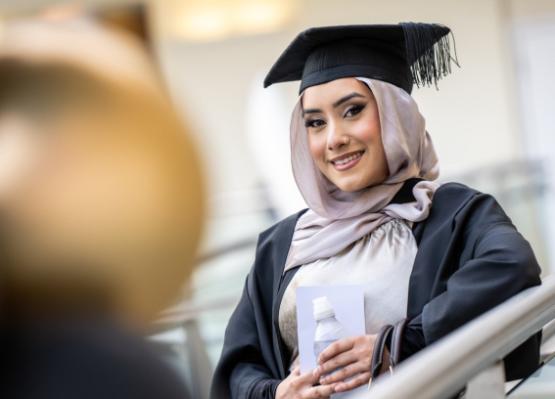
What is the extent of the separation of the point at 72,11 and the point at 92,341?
0.25ft

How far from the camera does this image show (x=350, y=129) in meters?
1.60

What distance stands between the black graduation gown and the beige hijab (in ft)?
0.08

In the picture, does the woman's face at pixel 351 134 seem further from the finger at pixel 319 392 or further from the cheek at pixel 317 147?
the finger at pixel 319 392

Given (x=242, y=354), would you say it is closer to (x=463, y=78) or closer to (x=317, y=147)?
(x=317, y=147)

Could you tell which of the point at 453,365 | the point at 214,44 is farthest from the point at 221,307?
the point at 214,44

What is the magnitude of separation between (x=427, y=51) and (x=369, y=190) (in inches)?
10.6

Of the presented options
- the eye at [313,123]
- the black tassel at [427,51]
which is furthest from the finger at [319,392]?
the black tassel at [427,51]

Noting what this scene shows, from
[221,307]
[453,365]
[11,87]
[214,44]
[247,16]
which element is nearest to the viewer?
[11,87]

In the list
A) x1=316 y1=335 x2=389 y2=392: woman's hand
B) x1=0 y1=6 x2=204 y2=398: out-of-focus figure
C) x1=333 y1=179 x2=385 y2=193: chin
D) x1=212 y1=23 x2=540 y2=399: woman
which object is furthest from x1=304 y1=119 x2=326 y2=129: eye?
x1=0 y1=6 x2=204 y2=398: out-of-focus figure

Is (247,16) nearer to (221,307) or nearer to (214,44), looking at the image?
(214,44)

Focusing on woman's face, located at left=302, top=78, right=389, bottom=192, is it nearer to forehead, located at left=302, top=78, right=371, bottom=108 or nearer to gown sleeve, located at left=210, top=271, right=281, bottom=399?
forehead, located at left=302, top=78, right=371, bottom=108

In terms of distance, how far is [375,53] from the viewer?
1.62 metres

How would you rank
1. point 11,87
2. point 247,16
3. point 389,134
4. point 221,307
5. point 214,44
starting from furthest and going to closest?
point 214,44 → point 247,16 → point 221,307 → point 389,134 → point 11,87

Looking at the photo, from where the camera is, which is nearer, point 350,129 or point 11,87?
point 11,87
